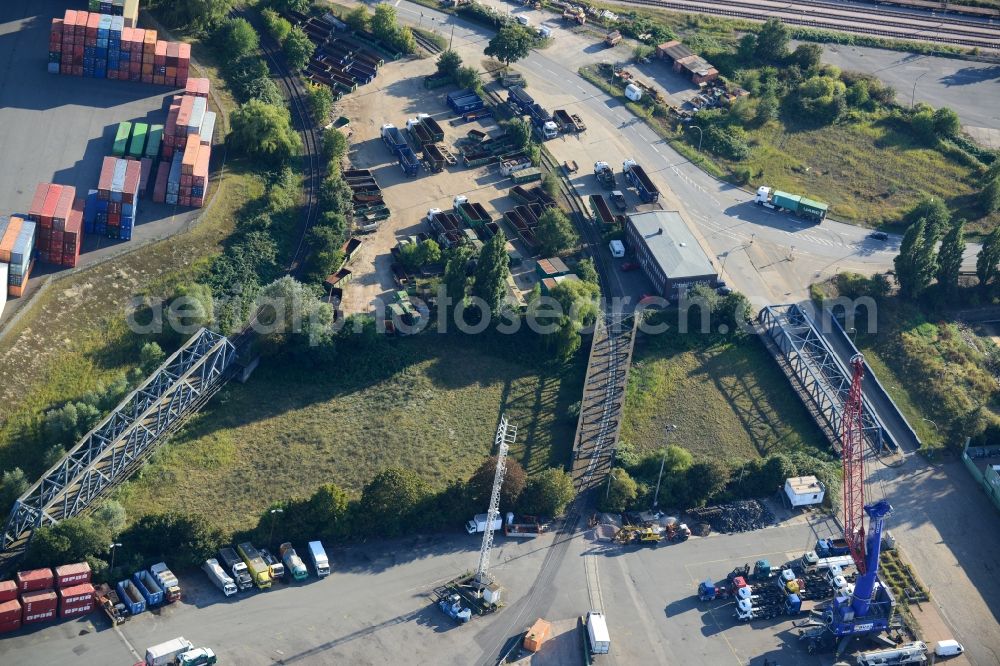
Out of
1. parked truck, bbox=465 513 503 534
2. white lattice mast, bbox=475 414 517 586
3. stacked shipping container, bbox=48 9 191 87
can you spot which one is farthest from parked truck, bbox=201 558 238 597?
stacked shipping container, bbox=48 9 191 87

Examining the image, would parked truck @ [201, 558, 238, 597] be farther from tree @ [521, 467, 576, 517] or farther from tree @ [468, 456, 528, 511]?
tree @ [521, 467, 576, 517]

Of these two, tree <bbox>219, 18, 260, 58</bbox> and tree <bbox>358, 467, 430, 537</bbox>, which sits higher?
tree <bbox>219, 18, 260, 58</bbox>

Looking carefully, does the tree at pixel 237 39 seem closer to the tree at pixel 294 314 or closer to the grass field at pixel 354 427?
the tree at pixel 294 314

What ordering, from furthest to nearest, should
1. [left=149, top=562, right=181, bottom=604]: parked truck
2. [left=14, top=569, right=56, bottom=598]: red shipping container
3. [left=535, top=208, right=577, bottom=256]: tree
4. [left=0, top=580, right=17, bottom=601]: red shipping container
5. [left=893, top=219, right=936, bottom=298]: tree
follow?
[left=535, top=208, right=577, bottom=256]: tree
[left=893, top=219, right=936, bottom=298]: tree
[left=149, top=562, right=181, bottom=604]: parked truck
[left=14, top=569, right=56, bottom=598]: red shipping container
[left=0, top=580, right=17, bottom=601]: red shipping container

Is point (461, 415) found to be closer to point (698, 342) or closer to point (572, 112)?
point (698, 342)

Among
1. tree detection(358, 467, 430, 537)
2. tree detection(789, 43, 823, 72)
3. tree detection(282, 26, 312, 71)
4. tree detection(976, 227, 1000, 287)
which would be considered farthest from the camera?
tree detection(789, 43, 823, 72)

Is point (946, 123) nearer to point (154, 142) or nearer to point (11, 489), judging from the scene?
point (154, 142)

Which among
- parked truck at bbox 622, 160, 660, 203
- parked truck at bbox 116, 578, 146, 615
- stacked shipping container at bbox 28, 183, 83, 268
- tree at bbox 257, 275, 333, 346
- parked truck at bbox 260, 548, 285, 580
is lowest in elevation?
parked truck at bbox 116, 578, 146, 615

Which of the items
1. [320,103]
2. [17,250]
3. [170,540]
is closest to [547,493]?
[170,540]
